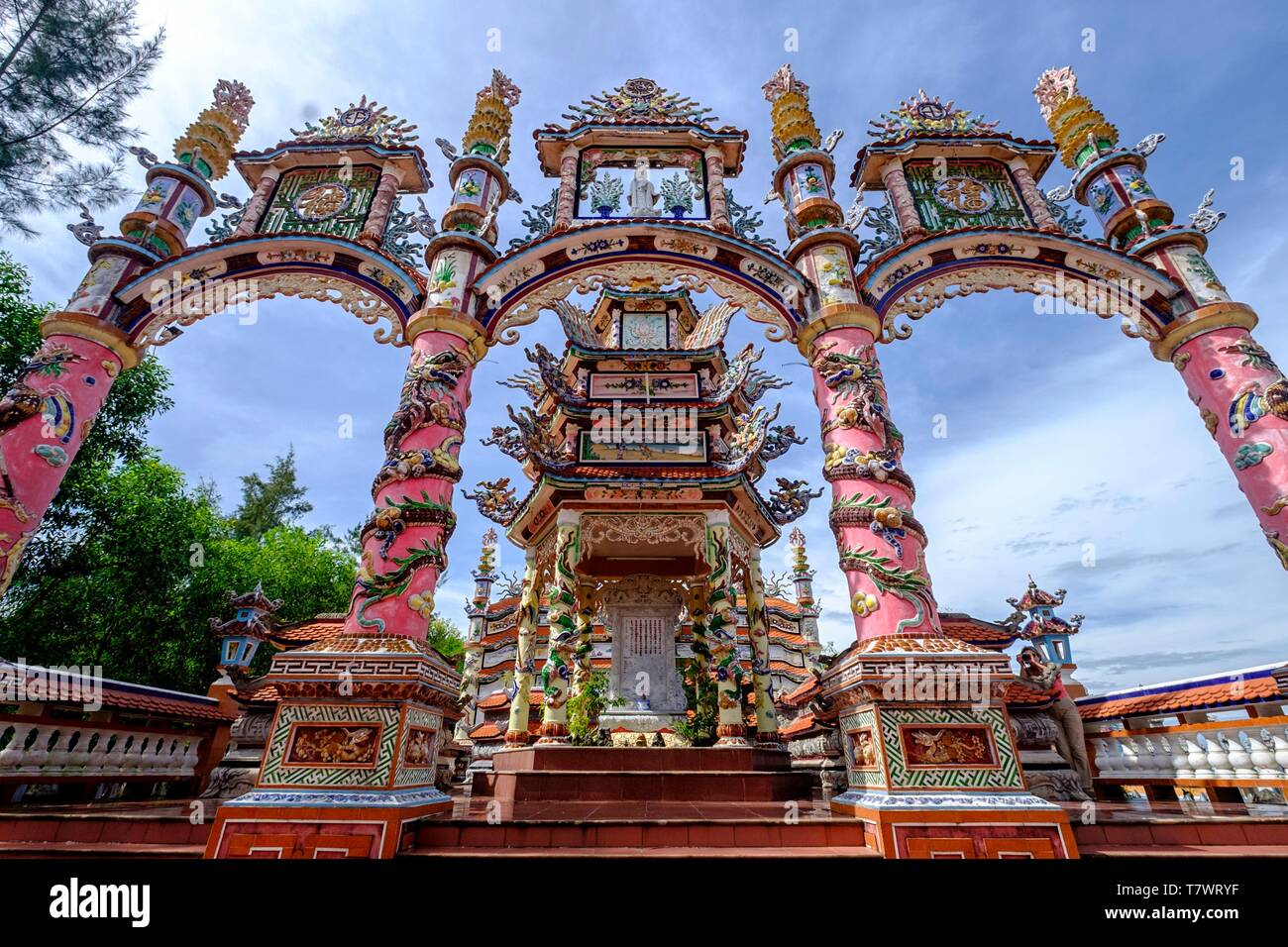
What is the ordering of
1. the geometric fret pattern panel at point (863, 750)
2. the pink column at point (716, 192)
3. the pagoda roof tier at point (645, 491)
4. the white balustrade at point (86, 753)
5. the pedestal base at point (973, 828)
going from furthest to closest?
1. the pagoda roof tier at point (645, 491)
2. the pink column at point (716, 192)
3. the white balustrade at point (86, 753)
4. the geometric fret pattern panel at point (863, 750)
5. the pedestal base at point (973, 828)

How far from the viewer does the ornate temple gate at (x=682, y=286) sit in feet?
14.5

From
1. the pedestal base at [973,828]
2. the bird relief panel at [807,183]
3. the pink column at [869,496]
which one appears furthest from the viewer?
the bird relief panel at [807,183]

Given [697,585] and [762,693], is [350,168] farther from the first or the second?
[762,693]

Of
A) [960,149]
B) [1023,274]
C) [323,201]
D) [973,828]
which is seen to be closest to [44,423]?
[323,201]

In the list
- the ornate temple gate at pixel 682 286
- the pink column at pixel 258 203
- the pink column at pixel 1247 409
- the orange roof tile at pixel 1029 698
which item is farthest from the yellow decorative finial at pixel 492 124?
the orange roof tile at pixel 1029 698

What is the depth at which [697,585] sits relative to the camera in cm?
1030

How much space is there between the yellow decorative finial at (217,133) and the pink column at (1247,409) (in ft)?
43.6

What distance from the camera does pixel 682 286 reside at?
7840 millimetres

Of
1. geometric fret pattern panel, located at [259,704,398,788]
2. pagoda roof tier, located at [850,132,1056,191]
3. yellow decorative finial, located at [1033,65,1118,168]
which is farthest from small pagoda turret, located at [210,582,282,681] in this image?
A: yellow decorative finial, located at [1033,65,1118,168]

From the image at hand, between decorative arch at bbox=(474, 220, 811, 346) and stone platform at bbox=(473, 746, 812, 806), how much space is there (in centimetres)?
515

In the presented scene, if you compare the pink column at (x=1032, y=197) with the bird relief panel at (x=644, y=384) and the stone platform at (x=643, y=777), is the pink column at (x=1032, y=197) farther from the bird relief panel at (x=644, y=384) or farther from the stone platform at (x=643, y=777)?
the stone platform at (x=643, y=777)

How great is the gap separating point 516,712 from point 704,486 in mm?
4397

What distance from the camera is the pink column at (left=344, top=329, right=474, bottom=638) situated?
201 inches
